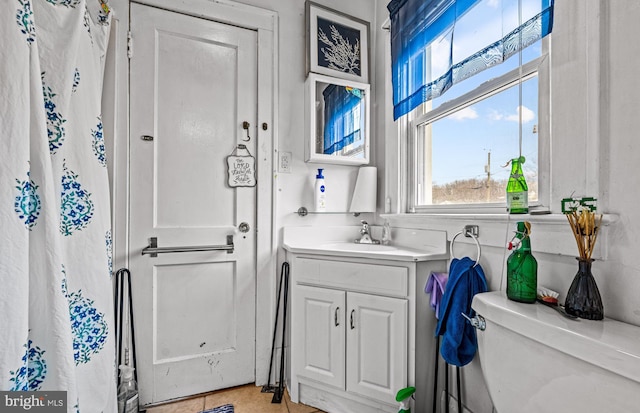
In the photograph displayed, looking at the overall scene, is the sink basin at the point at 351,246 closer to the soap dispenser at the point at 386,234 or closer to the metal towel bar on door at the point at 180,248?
the soap dispenser at the point at 386,234

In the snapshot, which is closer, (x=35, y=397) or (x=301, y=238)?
(x=35, y=397)

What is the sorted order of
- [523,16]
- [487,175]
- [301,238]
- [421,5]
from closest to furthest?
[523,16]
[487,175]
[421,5]
[301,238]

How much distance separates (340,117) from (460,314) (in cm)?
121

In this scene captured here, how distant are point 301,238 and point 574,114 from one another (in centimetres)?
128

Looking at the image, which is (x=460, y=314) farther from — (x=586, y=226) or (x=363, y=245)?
(x=363, y=245)

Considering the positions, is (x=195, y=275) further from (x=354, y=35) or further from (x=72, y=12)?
(x=354, y=35)

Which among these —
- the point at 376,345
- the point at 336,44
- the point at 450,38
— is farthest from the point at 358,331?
the point at 336,44

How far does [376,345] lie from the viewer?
121 cm

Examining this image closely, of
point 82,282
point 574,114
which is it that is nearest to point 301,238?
point 82,282

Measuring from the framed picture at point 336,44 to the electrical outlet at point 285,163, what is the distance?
0.50m

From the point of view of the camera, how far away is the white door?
139 cm

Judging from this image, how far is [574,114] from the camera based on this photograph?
2.60 ft

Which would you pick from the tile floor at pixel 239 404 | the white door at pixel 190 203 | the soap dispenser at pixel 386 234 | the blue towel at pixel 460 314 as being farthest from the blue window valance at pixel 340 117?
the tile floor at pixel 239 404

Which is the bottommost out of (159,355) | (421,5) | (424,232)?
(159,355)
